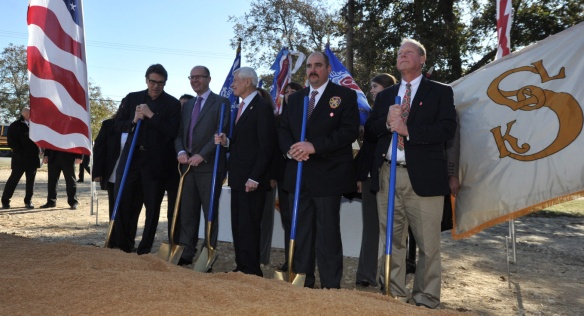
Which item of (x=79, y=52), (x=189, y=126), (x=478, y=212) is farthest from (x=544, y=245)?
(x=79, y=52)

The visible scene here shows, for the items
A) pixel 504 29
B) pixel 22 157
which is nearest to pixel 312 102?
pixel 504 29

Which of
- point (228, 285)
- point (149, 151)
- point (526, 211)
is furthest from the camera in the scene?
point (149, 151)

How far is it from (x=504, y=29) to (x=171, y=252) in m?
4.49

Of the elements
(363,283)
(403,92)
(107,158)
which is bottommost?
(363,283)

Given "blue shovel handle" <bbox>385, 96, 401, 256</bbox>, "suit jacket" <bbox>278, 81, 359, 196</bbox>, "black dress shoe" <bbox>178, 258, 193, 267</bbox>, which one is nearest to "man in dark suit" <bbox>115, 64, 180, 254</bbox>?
"black dress shoe" <bbox>178, 258, 193, 267</bbox>

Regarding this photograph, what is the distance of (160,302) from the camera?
6.65 feet

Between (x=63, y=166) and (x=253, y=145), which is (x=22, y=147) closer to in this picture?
(x=63, y=166)

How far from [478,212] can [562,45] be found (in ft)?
5.11

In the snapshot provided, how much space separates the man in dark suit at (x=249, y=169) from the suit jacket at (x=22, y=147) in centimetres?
650

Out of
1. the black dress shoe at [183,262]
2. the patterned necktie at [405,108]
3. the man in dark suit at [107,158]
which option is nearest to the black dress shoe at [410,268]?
the patterned necktie at [405,108]

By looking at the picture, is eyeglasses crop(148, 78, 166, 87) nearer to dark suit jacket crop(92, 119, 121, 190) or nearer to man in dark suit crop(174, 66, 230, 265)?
man in dark suit crop(174, 66, 230, 265)

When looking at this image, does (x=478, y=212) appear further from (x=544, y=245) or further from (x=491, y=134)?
(x=544, y=245)

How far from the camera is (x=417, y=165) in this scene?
3.70m

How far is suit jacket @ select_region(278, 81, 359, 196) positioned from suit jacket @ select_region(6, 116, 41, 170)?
7.13 m
